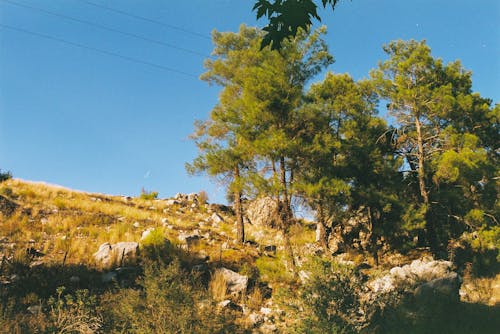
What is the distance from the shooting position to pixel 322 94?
60.6ft

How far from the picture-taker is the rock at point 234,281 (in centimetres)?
1154

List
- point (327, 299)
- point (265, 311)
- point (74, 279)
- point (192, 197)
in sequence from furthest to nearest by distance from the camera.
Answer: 1. point (192, 197)
2. point (265, 311)
3. point (74, 279)
4. point (327, 299)

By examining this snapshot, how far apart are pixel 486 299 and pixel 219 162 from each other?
11.2m

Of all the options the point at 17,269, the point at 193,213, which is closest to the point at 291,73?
the point at 17,269

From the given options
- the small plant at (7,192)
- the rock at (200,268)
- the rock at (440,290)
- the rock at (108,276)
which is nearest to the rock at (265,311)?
the rock at (200,268)

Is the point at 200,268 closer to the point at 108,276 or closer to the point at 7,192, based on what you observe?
the point at 108,276

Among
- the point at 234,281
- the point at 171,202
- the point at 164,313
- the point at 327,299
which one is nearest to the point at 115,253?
the point at 234,281

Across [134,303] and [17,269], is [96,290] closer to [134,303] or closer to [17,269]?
[17,269]

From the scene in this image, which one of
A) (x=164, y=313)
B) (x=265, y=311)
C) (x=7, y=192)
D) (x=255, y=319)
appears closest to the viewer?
(x=164, y=313)

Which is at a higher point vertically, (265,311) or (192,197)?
(192,197)

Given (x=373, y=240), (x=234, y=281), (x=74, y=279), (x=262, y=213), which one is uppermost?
(x=262, y=213)

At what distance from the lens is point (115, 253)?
1201cm

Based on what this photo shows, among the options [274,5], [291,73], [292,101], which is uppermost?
[291,73]

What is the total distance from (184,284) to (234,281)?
9.85 ft
